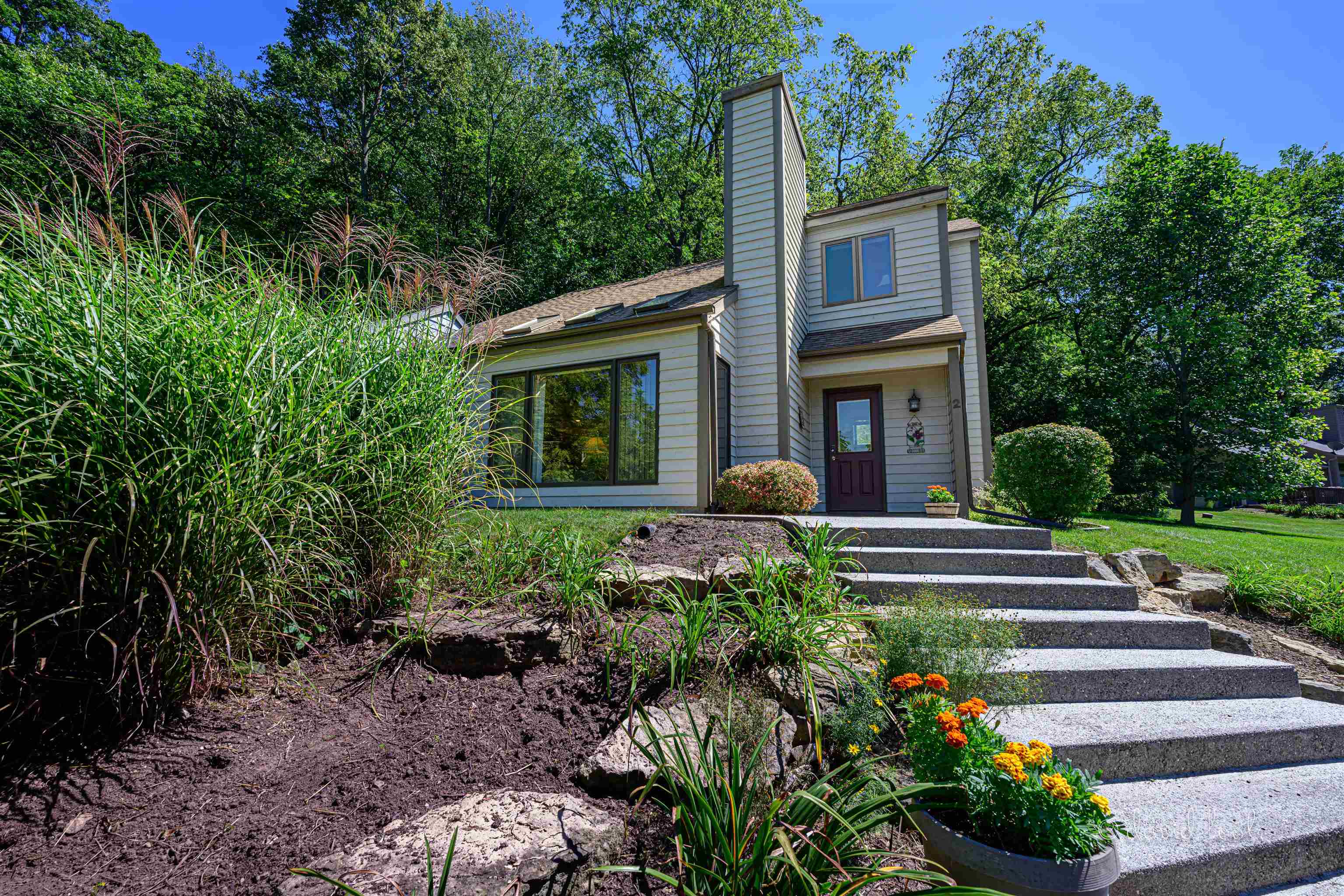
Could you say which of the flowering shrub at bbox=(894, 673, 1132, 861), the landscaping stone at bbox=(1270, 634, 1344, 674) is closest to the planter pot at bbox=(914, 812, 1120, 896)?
the flowering shrub at bbox=(894, 673, 1132, 861)

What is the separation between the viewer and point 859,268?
30.8ft

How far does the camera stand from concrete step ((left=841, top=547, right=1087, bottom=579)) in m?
4.10

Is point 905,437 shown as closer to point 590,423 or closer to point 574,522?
point 590,423

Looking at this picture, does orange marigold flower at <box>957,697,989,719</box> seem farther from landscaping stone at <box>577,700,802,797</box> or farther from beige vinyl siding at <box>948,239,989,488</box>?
beige vinyl siding at <box>948,239,989,488</box>

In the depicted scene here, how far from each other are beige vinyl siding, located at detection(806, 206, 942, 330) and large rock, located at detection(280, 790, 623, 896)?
899 cm

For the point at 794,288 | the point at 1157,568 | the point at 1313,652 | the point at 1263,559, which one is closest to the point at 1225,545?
the point at 1263,559

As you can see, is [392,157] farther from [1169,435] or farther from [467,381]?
[1169,435]

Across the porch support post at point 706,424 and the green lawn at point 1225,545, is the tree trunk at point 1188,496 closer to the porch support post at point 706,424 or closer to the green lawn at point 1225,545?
the green lawn at point 1225,545

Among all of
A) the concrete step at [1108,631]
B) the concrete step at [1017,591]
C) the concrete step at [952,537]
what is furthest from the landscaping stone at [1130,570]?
the concrete step at [1108,631]

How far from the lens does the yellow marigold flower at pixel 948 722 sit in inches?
70.1

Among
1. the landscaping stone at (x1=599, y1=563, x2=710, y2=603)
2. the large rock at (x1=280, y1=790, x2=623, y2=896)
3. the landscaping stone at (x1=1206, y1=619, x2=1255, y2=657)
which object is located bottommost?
the landscaping stone at (x1=1206, y1=619, x2=1255, y2=657)

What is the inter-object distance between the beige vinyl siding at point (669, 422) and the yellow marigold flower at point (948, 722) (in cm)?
496

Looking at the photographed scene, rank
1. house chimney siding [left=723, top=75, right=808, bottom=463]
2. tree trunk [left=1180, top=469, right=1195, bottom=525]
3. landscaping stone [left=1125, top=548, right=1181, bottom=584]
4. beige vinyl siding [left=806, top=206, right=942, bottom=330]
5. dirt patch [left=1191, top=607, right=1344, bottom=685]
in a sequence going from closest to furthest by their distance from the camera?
dirt patch [left=1191, top=607, right=1344, bottom=685] < landscaping stone [left=1125, top=548, right=1181, bottom=584] < house chimney siding [left=723, top=75, right=808, bottom=463] < beige vinyl siding [left=806, top=206, right=942, bottom=330] < tree trunk [left=1180, top=469, right=1195, bottom=525]

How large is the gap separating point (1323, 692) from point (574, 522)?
540 centimetres
